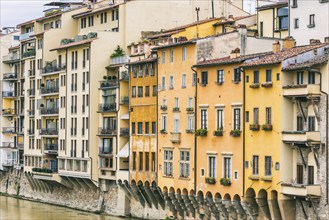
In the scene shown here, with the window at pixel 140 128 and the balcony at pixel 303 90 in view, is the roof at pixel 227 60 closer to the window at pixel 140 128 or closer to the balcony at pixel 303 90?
the balcony at pixel 303 90

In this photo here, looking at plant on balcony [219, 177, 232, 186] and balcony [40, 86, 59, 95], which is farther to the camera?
balcony [40, 86, 59, 95]

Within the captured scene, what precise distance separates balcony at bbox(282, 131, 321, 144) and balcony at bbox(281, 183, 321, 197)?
7.43ft

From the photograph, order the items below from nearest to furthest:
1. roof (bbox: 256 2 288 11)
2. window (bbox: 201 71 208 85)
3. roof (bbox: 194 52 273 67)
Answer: roof (bbox: 194 52 273 67)
window (bbox: 201 71 208 85)
roof (bbox: 256 2 288 11)

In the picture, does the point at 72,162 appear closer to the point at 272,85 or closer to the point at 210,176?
the point at 210,176

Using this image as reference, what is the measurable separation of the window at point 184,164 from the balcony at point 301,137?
11.2 m

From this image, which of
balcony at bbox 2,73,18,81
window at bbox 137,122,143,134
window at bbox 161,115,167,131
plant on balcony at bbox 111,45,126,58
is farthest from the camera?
balcony at bbox 2,73,18,81

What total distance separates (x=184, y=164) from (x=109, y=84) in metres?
15.5

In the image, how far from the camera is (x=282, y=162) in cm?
5759

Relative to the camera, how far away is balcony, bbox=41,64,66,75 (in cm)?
9018

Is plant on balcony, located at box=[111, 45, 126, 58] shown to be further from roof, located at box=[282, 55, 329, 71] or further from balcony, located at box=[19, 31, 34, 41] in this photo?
roof, located at box=[282, 55, 329, 71]

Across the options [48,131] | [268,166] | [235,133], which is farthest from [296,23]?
[48,131]

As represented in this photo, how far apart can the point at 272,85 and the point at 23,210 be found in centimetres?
3520

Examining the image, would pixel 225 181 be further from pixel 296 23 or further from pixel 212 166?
pixel 296 23

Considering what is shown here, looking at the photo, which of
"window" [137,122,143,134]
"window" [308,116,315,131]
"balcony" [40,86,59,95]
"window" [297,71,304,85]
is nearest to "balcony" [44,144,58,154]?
"balcony" [40,86,59,95]
